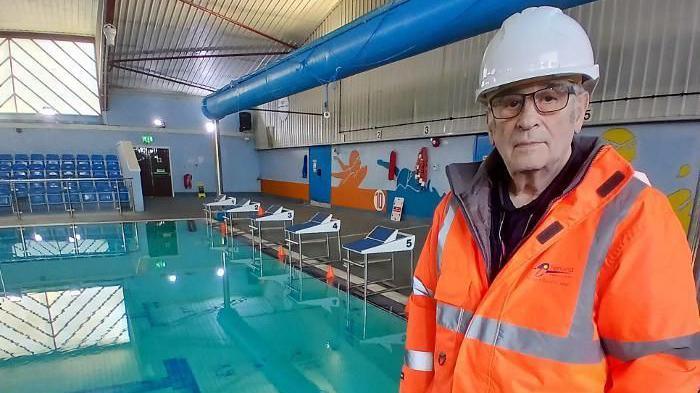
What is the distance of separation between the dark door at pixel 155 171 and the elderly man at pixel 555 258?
13922 millimetres

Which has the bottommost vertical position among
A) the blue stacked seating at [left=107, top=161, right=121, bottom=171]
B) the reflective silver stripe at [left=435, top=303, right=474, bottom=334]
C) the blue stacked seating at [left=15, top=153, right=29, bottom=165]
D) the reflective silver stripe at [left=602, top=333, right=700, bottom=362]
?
the reflective silver stripe at [left=435, top=303, right=474, bottom=334]

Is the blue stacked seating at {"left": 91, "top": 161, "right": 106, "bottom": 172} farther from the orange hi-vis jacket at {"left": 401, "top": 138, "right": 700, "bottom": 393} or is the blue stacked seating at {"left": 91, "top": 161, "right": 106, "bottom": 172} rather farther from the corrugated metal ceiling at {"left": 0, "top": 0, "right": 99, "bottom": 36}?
the orange hi-vis jacket at {"left": 401, "top": 138, "right": 700, "bottom": 393}

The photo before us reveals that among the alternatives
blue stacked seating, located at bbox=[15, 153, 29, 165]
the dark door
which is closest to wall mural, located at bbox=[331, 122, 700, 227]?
the dark door

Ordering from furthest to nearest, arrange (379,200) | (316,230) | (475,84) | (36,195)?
(379,200)
(36,195)
(475,84)
(316,230)

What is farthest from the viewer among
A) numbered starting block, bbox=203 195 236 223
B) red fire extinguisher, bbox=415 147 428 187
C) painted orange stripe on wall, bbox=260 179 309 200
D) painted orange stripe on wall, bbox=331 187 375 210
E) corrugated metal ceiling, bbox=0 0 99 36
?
painted orange stripe on wall, bbox=260 179 309 200

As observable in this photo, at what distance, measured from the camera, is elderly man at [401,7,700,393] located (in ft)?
1.95

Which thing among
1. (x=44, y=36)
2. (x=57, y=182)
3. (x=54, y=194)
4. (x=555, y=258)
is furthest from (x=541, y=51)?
(x=44, y=36)

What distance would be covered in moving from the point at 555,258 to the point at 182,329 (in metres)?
3.26

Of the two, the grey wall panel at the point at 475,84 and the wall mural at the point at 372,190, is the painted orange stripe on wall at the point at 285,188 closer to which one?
the grey wall panel at the point at 475,84

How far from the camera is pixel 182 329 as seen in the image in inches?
122

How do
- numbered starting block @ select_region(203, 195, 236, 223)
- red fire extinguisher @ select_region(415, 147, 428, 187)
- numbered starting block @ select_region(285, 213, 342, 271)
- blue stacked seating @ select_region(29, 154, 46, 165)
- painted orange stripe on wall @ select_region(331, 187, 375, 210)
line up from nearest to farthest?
numbered starting block @ select_region(285, 213, 342, 271) < numbered starting block @ select_region(203, 195, 236, 223) < red fire extinguisher @ select_region(415, 147, 428, 187) < painted orange stripe on wall @ select_region(331, 187, 375, 210) < blue stacked seating @ select_region(29, 154, 46, 165)

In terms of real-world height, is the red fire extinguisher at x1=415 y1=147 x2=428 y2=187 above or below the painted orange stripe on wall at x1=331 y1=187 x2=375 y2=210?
above

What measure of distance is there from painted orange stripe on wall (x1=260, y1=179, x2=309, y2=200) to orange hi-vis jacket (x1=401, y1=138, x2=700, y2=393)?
440 inches

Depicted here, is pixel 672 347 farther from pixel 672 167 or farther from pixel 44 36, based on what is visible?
pixel 44 36
